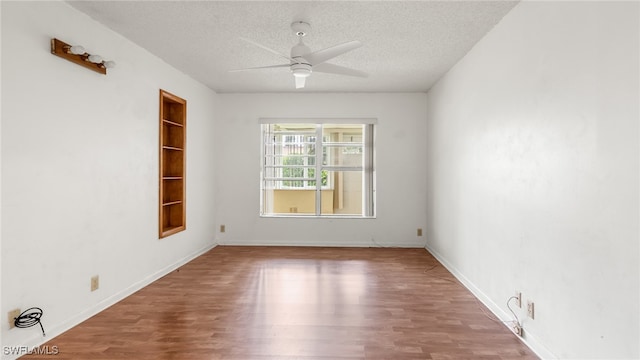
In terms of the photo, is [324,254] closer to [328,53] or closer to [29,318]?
[328,53]

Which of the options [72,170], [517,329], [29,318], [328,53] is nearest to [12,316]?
[29,318]

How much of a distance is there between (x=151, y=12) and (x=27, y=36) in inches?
33.8

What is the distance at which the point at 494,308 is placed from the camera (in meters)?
2.88

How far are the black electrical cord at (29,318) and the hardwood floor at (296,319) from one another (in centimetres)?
21

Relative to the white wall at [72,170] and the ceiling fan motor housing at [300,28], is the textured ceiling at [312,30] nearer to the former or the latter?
the ceiling fan motor housing at [300,28]

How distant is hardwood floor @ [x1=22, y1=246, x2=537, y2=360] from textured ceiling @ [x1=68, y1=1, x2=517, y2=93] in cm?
244

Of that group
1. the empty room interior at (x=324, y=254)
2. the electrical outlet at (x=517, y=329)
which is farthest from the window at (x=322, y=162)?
the electrical outlet at (x=517, y=329)

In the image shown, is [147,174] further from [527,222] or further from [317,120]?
[527,222]

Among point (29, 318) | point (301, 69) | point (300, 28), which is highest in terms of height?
point (300, 28)

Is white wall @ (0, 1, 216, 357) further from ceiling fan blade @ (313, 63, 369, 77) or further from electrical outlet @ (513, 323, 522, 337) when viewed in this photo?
electrical outlet @ (513, 323, 522, 337)

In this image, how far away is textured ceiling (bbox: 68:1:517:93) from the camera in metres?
2.62

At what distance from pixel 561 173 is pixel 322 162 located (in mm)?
3934

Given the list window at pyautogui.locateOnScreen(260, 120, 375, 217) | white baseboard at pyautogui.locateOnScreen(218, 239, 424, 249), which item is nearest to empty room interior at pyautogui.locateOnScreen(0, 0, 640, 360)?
white baseboard at pyautogui.locateOnScreen(218, 239, 424, 249)

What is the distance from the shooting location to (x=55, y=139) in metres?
2.45
